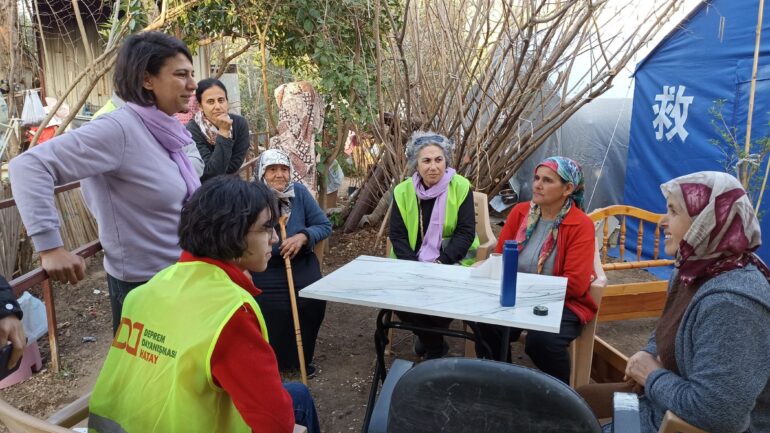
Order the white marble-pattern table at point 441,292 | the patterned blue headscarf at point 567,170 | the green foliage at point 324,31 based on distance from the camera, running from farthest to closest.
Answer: the green foliage at point 324,31 < the patterned blue headscarf at point 567,170 < the white marble-pattern table at point 441,292

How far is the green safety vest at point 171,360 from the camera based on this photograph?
48.8 inches

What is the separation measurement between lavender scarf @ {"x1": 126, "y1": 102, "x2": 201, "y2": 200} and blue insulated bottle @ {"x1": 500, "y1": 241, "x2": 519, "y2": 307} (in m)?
1.29

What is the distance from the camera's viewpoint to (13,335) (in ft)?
4.58

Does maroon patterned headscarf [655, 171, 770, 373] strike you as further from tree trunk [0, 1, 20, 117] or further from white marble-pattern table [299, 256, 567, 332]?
tree trunk [0, 1, 20, 117]

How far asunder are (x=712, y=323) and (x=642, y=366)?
1.33 feet

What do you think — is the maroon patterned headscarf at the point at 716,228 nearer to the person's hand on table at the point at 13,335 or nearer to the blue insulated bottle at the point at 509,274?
the blue insulated bottle at the point at 509,274

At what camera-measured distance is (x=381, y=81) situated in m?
5.04

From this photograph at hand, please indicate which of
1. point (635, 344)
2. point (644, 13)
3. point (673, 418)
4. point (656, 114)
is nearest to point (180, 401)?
point (673, 418)

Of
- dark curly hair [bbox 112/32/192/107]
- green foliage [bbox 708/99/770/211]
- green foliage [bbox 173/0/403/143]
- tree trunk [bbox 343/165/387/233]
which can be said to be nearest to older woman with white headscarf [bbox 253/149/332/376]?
dark curly hair [bbox 112/32/192/107]

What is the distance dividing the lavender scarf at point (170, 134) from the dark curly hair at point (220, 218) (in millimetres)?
529

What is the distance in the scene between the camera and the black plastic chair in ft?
3.82

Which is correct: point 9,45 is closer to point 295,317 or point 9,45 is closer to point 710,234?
point 295,317

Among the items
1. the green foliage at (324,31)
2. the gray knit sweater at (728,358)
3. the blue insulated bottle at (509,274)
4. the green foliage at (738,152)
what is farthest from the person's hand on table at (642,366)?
the green foliage at (324,31)

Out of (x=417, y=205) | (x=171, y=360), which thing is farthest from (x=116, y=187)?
(x=417, y=205)
